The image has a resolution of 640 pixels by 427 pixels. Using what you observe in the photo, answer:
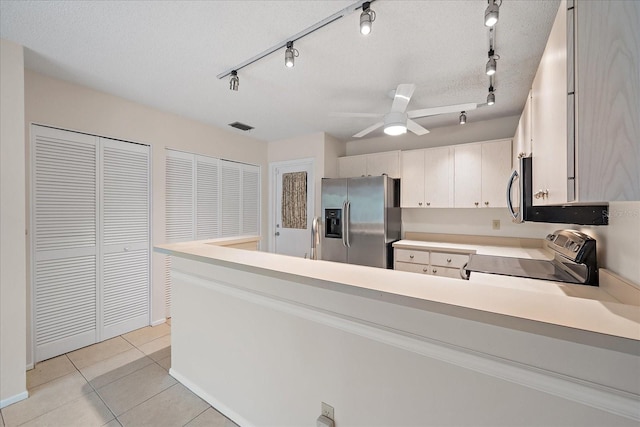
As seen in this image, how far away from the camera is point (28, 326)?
2.17m

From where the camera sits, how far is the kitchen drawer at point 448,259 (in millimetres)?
2936

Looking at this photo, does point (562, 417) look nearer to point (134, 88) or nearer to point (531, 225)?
point (531, 225)

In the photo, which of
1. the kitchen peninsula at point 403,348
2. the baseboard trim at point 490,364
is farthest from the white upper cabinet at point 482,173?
the baseboard trim at point 490,364

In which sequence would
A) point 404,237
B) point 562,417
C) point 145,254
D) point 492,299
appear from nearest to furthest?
point 562,417
point 492,299
point 145,254
point 404,237

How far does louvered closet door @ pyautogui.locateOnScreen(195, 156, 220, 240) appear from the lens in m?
3.49

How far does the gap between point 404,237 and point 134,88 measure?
3708mm

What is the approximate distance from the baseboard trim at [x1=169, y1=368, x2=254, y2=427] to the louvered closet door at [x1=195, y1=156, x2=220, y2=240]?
1886mm

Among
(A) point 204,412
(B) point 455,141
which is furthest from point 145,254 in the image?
(B) point 455,141

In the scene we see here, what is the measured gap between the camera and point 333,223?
3666 millimetres

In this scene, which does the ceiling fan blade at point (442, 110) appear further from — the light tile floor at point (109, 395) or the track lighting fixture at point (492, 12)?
the light tile floor at point (109, 395)

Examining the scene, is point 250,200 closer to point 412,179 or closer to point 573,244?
point 412,179

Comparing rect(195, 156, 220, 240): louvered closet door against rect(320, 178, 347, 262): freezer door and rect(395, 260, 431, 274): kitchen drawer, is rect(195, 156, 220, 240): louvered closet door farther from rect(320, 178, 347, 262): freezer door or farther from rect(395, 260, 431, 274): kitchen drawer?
rect(395, 260, 431, 274): kitchen drawer

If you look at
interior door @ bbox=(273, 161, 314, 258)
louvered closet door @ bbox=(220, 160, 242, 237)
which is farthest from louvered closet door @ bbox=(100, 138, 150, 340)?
interior door @ bbox=(273, 161, 314, 258)

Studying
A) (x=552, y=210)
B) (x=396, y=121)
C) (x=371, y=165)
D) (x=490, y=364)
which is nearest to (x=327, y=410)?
(x=490, y=364)
